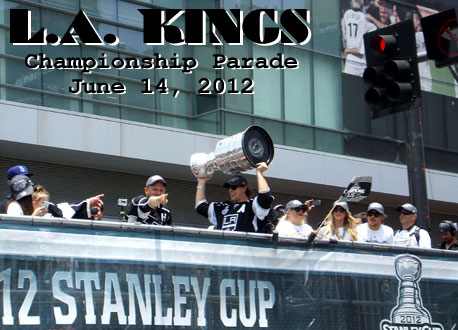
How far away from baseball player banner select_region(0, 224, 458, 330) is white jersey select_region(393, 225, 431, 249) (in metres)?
1.29

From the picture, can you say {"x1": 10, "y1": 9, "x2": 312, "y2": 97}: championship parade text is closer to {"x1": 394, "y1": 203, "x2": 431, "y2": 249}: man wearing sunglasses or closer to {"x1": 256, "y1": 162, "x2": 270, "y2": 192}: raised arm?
{"x1": 394, "y1": 203, "x2": 431, "y2": 249}: man wearing sunglasses

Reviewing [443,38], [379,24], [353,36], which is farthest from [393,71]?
[379,24]

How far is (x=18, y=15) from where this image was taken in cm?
1848

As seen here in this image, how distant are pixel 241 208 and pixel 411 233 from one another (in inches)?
84.4

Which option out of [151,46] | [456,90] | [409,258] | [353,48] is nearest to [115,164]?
[151,46]

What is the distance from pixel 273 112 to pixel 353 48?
324 cm

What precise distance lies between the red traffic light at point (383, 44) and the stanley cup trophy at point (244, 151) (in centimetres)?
224

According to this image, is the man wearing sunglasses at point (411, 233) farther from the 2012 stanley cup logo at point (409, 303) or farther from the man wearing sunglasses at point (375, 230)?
the 2012 stanley cup logo at point (409, 303)

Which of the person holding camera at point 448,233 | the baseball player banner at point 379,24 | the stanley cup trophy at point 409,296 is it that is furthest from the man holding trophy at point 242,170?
the baseball player banner at point 379,24

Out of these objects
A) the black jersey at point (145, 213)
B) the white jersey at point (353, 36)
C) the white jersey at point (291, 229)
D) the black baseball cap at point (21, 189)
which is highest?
the white jersey at point (353, 36)

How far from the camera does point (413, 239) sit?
8.78 metres

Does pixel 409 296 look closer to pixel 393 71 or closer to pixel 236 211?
pixel 236 211

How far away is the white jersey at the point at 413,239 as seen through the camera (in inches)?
345

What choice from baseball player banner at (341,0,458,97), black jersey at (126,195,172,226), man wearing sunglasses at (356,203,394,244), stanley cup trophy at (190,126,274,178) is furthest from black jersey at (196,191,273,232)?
baseball player banner at (341,0,458,97)
